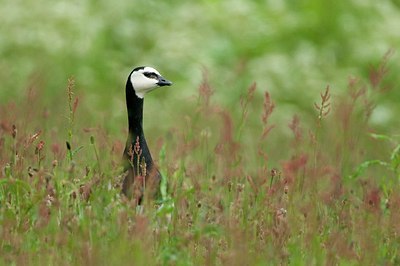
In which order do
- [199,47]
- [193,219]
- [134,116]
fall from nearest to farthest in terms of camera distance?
[193,219], [134,116], [199,47]

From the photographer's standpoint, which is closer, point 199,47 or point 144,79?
point 144,79

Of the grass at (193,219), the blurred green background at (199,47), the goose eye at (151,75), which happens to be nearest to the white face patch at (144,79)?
the goose eye at (151,75)

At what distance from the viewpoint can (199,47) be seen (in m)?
10.4

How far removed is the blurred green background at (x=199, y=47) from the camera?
32.1ft

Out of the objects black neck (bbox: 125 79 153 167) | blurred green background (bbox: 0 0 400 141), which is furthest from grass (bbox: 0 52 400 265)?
blurred green background (bbox: 0 0 400 141)

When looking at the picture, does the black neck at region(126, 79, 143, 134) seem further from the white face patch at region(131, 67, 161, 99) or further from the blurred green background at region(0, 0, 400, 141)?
the blurred green background at region(0, 0, 400, 141)

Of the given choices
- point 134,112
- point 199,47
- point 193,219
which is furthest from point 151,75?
point 199,47

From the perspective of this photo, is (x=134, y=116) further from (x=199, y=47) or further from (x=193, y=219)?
(x=199, y=47)

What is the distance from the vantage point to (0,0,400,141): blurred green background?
9.77 meters

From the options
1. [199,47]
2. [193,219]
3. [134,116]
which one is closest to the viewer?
[193,219]

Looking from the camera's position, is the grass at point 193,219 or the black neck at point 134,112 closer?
the grass at point 193,219

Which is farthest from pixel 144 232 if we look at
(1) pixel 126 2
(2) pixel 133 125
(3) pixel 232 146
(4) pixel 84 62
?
(1) pixel 126 2

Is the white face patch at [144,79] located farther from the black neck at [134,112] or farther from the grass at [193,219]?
the grass at [193,219]

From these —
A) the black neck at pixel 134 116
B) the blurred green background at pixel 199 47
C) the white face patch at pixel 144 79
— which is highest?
the blurred green background at pixel 199 47
